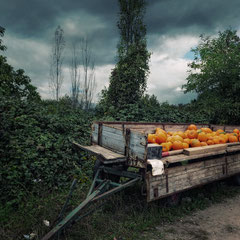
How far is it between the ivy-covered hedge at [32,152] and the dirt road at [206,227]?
2.38m

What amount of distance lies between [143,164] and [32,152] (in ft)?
8.94

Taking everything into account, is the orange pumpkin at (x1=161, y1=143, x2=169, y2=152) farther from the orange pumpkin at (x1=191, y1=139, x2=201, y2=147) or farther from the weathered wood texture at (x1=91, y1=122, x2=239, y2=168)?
the orange pumpkin at (x1=191, y1=139, x2=201, y2=147)

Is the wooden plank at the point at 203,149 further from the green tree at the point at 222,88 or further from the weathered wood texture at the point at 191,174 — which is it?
the green tree at the point at 222,88

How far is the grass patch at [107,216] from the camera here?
296cm

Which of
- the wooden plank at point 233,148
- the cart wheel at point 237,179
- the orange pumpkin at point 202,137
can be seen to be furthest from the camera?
the cart wheel at point 237,179

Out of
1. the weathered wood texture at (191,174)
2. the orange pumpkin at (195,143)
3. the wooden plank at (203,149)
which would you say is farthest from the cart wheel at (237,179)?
the orange pumpkin at (195,143)

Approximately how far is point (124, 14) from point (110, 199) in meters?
11.9

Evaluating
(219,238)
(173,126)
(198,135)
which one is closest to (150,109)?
(173,126)

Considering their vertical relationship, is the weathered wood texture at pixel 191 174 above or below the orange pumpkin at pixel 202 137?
below

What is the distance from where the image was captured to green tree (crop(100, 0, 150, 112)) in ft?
34.6

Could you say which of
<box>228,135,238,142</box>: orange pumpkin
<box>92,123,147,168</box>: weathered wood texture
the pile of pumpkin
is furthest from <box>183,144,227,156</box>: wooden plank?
<box>92,123,147,168</box>: weathered wood texture

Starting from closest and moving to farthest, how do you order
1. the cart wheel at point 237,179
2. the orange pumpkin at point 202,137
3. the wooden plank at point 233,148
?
the wooden plank at point 233,148, the orange pumpkin at point 202,137, the cart wheel at point 237,179

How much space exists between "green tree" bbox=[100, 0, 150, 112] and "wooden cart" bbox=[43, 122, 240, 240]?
18.9ft

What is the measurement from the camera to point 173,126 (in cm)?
541
